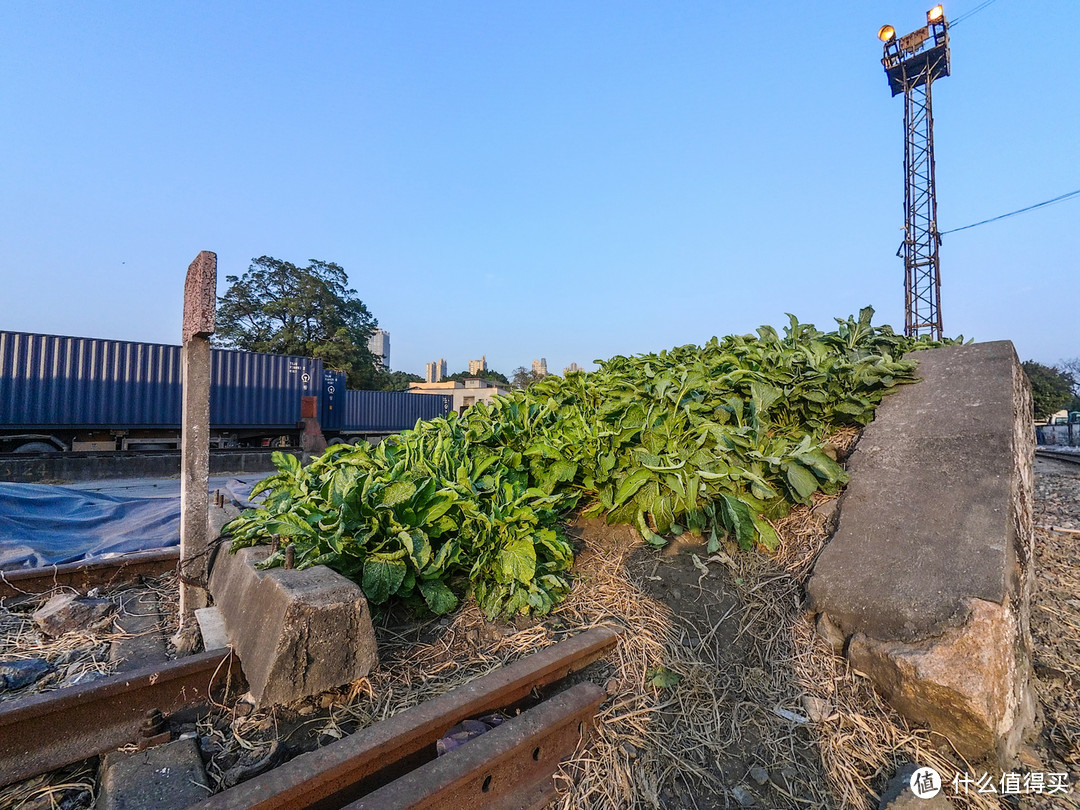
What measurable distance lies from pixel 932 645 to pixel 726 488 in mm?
924

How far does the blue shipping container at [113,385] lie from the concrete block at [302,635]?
14.7 meters

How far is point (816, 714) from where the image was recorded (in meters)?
1.71

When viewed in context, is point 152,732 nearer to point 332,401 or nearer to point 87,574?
point 87,574

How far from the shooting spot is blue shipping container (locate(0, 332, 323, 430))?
12.2 meters

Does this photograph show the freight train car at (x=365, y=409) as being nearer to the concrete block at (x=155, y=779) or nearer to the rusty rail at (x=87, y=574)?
the rusty rail at (x=87, y=574)

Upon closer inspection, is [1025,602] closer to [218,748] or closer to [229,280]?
[218,748]

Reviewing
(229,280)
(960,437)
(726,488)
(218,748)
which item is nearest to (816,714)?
(726,488)

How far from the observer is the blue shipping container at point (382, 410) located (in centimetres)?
2209

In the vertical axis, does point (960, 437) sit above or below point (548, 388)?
below

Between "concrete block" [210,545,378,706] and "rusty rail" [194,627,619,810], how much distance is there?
267 mm

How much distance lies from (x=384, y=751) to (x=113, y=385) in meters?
16.4

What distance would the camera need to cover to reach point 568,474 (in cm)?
259

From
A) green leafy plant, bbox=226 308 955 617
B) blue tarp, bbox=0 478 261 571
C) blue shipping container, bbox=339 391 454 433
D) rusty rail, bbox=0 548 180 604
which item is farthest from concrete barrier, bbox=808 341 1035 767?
blue shipping container, bbox=339 391 454 433

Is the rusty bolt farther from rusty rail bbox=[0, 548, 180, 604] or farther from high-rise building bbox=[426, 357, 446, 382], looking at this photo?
high-rise building bbox=[426, 357, 446, 382]
